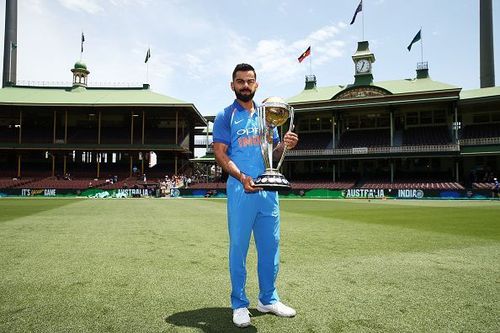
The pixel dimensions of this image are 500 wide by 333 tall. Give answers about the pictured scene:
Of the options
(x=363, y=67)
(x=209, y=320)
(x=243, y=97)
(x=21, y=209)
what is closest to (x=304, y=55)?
(x=363, y=67)

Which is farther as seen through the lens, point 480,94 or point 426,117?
point 426,117

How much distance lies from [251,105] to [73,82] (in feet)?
207

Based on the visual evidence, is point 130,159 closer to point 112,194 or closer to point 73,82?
point 112,194

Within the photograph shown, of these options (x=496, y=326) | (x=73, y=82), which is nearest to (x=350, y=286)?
(x=496, y=326)

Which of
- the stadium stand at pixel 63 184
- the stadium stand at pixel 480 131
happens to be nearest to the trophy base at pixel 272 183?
the stadium stand at pixel 63 184

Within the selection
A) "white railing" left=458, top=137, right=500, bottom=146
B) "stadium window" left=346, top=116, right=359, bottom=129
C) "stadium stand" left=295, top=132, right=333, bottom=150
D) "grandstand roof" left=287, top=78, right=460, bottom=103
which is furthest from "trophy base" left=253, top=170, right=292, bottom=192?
"stadium window" left=346, top=116, right=359, bottom=129

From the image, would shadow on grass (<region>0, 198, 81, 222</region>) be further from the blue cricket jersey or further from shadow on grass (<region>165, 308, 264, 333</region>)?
the blue cricket jersey

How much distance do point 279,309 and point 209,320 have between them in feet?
2.37

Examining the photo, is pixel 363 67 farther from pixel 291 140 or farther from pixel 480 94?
pixel 291 140

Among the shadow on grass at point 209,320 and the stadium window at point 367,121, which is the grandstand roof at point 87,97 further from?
the shadow on grass at point 209,320

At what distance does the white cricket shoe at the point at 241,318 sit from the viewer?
3425 millimetres

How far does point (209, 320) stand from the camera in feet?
11.8

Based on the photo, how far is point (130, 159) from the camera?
50500 mm

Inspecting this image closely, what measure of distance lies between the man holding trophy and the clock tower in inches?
1997
